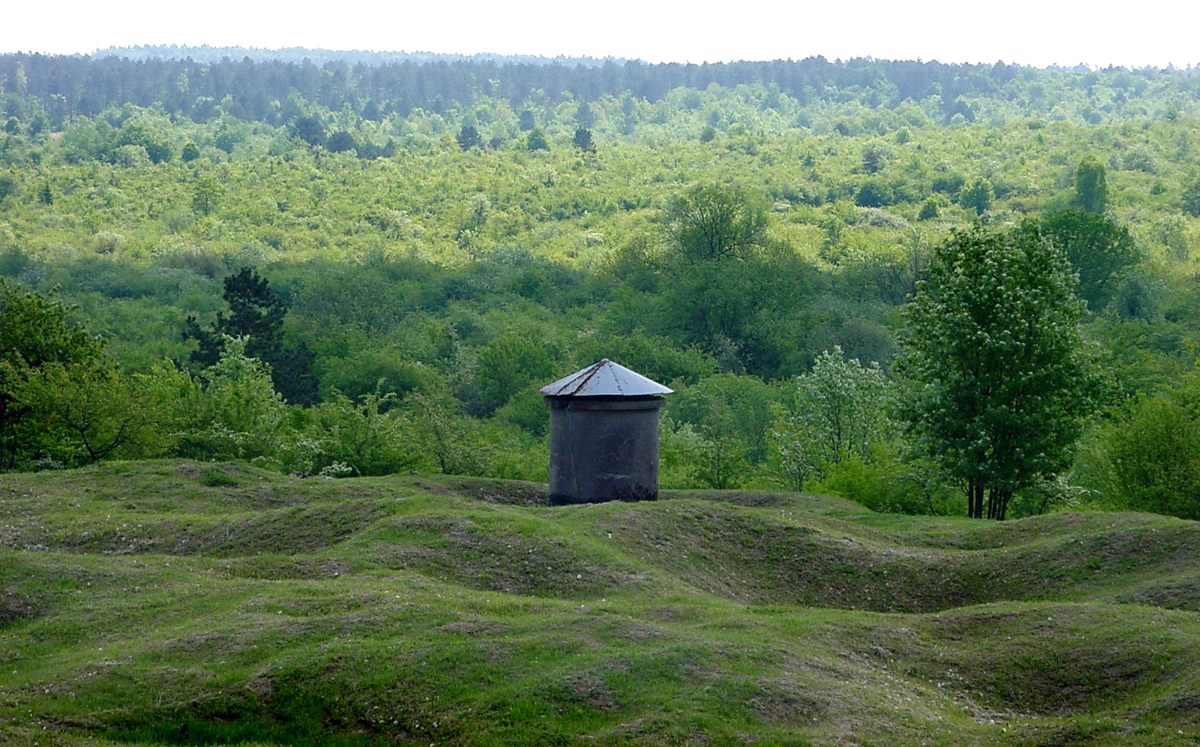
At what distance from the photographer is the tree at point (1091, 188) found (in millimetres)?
137875

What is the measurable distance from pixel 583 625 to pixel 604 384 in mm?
9016

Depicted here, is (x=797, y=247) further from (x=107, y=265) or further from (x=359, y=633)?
(x=359, y=633)

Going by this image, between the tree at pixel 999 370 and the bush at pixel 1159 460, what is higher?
the tree at pixel 999 370

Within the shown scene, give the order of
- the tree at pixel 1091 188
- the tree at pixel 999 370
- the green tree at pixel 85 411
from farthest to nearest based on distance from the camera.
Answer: the tree at pixel 1091 188 < the green tree at pixel 85 411 < the tree at pixel 999 370

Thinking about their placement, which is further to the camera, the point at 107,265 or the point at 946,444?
the point at 107,265

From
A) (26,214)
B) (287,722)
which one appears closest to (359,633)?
(287,722)

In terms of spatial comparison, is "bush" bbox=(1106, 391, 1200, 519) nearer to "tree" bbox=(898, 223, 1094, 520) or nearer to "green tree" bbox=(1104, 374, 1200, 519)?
"green tree" bbox=(1104, 374, 1200, 519)

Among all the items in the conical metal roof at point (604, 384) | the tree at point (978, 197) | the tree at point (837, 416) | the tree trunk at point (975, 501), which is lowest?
the tree at point (978, 197)

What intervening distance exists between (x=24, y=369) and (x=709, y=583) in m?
20.0

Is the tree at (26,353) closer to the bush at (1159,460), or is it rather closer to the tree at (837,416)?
the tree at (837,416)

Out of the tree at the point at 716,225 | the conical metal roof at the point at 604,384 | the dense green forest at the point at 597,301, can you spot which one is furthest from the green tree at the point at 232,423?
the tree at the point at 716,225

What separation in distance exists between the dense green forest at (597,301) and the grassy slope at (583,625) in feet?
25.6

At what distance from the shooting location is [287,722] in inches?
607

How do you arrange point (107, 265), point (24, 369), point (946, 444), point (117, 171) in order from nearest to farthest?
point (946, 444) < point (24, 369) < point (107, 265) < point (117, 171)
